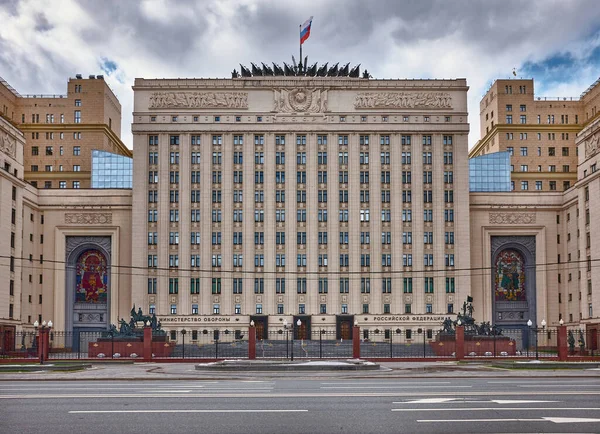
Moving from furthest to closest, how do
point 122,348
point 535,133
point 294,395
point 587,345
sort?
point 535,133
point 587,345
point 122,348
point 294,395

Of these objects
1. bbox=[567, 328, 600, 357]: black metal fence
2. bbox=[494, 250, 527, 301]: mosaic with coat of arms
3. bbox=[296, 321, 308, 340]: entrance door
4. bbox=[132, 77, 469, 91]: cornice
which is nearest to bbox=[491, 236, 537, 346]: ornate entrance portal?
bbox=[494, 250, 527, 301]: mosaic with coat of arms

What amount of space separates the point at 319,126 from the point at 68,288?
34.3 m

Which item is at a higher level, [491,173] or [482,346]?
[491,173]

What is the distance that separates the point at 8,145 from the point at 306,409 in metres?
68.0

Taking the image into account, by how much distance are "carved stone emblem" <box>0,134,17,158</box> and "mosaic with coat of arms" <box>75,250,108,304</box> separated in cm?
1654

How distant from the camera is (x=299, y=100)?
92.5m

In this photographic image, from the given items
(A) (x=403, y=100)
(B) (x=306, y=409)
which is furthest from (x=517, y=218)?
(B) (x=306, y=409)

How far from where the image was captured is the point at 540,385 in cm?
2770

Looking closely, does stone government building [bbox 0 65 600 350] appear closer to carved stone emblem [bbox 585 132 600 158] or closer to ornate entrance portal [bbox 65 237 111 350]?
ornate entrance portal [bbox 65 237 111 350]

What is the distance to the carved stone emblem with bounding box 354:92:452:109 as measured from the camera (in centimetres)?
9206

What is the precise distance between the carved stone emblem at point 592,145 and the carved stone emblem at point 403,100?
57.8ft

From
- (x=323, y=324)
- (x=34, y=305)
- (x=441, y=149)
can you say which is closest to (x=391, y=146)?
(x=441, y=149)

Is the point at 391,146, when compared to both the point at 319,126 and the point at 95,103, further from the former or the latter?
the point at 95,103

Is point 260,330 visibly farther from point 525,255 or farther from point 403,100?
point 525,255
